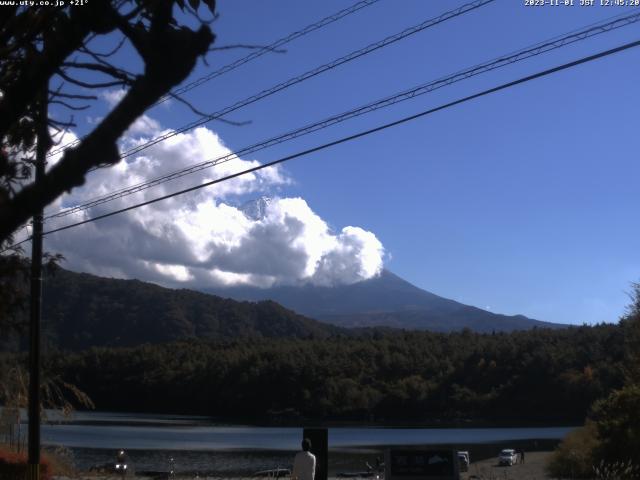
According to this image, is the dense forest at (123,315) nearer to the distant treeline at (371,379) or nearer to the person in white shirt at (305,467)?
the distant treeline at (371,379)

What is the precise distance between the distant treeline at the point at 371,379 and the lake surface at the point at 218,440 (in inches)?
125

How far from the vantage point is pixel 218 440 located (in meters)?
74.1

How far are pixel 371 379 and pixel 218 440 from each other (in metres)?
42.0

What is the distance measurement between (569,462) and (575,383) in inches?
2203

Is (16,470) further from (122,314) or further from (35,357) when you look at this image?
(122,314)

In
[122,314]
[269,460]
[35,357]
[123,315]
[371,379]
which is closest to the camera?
[35,357]

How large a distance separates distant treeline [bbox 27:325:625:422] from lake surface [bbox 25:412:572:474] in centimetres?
317

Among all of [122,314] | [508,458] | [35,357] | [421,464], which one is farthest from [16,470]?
[122,314]

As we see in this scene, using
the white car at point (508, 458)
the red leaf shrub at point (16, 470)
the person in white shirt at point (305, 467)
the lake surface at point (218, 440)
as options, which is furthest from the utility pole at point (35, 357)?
the white car at point (508, 458)

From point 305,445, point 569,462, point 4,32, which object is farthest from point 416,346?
point 4,32

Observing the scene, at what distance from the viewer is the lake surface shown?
54438 millimetres

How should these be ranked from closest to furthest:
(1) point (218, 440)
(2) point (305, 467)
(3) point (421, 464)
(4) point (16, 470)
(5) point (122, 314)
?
(2) point (305, 467)
(3) point (421, 464)
(4) point (16, 470)
(1) point (218, 440)
(5) point (122, 314)

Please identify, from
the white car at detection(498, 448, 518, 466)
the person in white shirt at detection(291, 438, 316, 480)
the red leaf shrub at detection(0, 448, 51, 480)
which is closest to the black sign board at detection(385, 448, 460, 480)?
the person in white shirt at detection(291, 438, 316, 480)

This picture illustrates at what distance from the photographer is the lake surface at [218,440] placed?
179 ft
